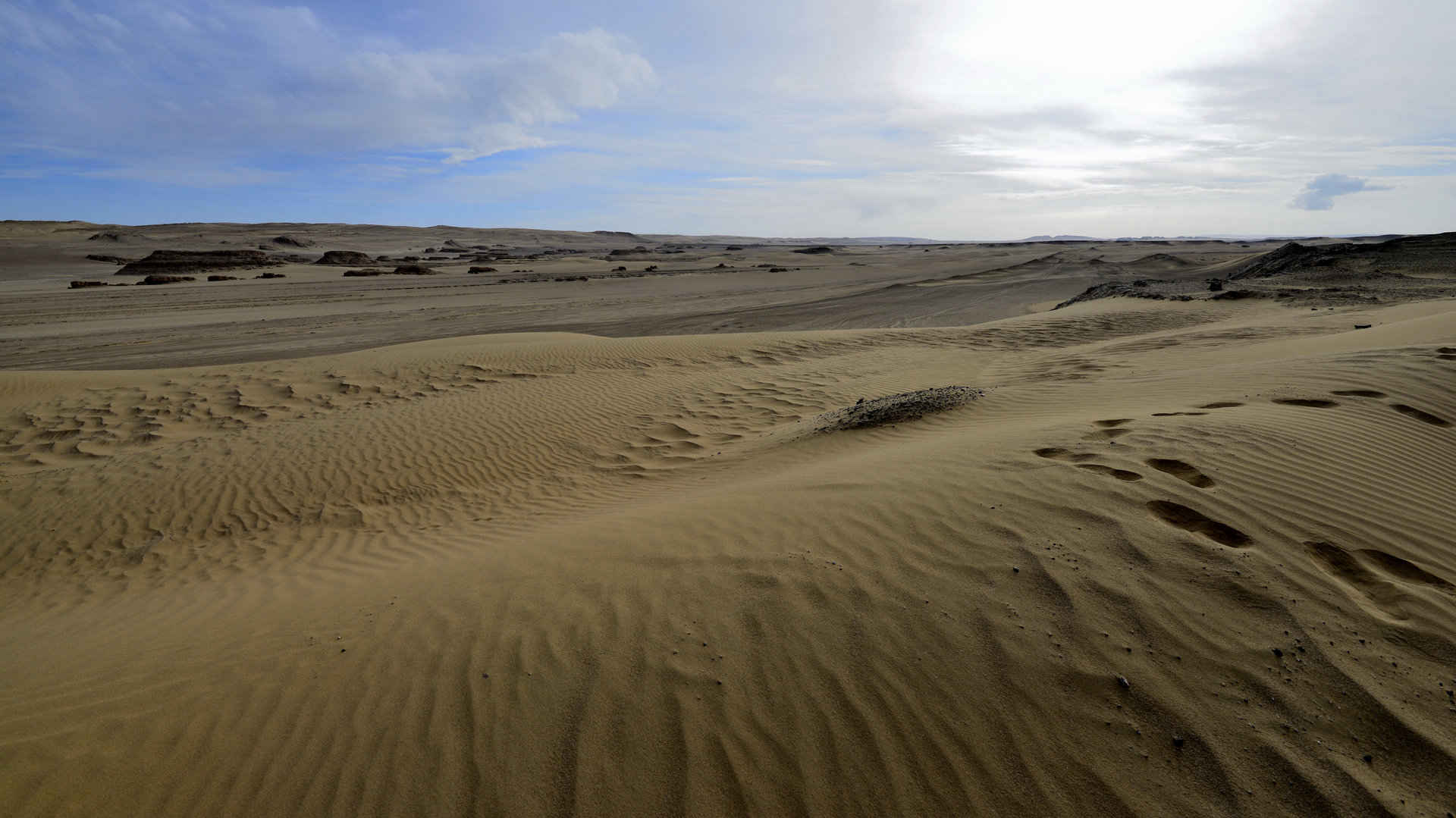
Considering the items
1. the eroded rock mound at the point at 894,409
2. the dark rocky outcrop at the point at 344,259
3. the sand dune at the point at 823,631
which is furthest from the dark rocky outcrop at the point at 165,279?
the eroded rock mound at the point at 894,409

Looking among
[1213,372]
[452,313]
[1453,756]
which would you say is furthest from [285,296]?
[1453,756]

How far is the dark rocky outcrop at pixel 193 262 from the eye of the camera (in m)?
35.9

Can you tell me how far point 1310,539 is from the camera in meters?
3.40

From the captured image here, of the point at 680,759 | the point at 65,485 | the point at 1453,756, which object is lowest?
the point at 65,485

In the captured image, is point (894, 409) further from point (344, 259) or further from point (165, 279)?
point (344, 259)

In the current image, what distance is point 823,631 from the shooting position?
309 cm

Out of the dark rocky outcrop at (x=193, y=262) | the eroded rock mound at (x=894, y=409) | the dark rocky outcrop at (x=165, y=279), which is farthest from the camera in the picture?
the dark rocky outcrop at (x=193, y=262)

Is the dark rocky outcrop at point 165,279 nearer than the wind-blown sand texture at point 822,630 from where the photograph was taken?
No

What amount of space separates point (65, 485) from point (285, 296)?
22557 millimetres

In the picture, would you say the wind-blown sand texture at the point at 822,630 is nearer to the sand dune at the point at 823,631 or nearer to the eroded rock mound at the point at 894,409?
the sand dune at the point at 823,631

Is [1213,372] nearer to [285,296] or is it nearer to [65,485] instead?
[65,485]

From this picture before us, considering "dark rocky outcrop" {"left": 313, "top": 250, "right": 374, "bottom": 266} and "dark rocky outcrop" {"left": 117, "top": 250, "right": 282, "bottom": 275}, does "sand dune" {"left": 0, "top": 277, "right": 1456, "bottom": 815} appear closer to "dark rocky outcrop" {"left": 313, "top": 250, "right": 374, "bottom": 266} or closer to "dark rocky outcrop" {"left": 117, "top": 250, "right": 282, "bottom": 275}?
"dark rocky outcrop" {"left": 117, "top": 250, "right": 282, "bottom": 275}

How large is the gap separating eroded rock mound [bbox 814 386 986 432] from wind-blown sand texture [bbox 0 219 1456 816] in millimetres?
554

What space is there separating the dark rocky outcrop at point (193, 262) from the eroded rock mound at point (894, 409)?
41.1m
